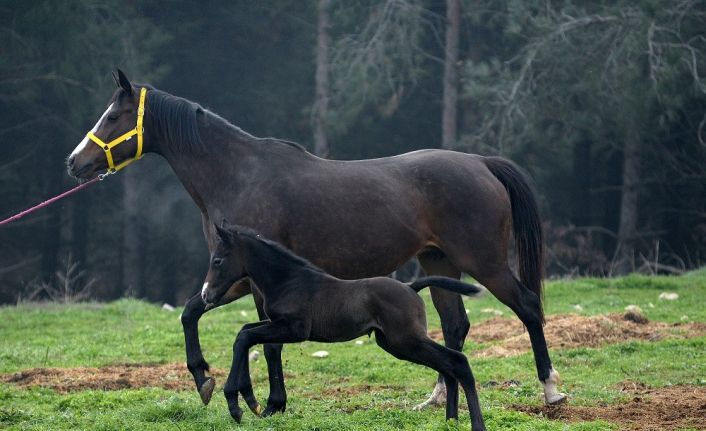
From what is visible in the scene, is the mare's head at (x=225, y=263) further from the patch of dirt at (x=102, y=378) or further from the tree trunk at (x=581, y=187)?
the tree trunk at (x=581, y=187)

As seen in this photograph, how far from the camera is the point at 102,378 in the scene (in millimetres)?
9711

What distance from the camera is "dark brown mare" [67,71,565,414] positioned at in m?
8.07

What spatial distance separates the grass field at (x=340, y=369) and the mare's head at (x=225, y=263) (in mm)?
944

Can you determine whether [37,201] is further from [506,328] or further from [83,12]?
[506,328]

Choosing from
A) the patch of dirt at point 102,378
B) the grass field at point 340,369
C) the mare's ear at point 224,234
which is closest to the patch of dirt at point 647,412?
the grass field at point 340,369

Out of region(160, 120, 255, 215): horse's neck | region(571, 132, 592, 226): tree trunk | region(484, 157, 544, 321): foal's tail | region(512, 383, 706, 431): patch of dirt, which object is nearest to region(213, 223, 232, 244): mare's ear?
region(160, 120, 255, 215): horse's neck

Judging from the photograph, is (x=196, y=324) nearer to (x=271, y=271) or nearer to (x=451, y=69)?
(x=271, y=271)

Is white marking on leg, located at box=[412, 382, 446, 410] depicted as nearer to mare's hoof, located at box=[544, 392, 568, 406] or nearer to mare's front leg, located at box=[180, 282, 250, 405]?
mare's hoof, located at box=[544, 392, 568, 406]

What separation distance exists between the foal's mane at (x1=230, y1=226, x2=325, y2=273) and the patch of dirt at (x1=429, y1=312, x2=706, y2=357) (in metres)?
3.98

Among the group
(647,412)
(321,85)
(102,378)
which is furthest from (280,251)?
(321,85)

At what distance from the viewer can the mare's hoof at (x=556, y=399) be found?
26.0 ft

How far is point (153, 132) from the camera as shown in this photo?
28.2 ft

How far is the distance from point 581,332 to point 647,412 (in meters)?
3.73

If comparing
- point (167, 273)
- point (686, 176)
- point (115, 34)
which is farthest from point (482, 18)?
point (167, 273)
